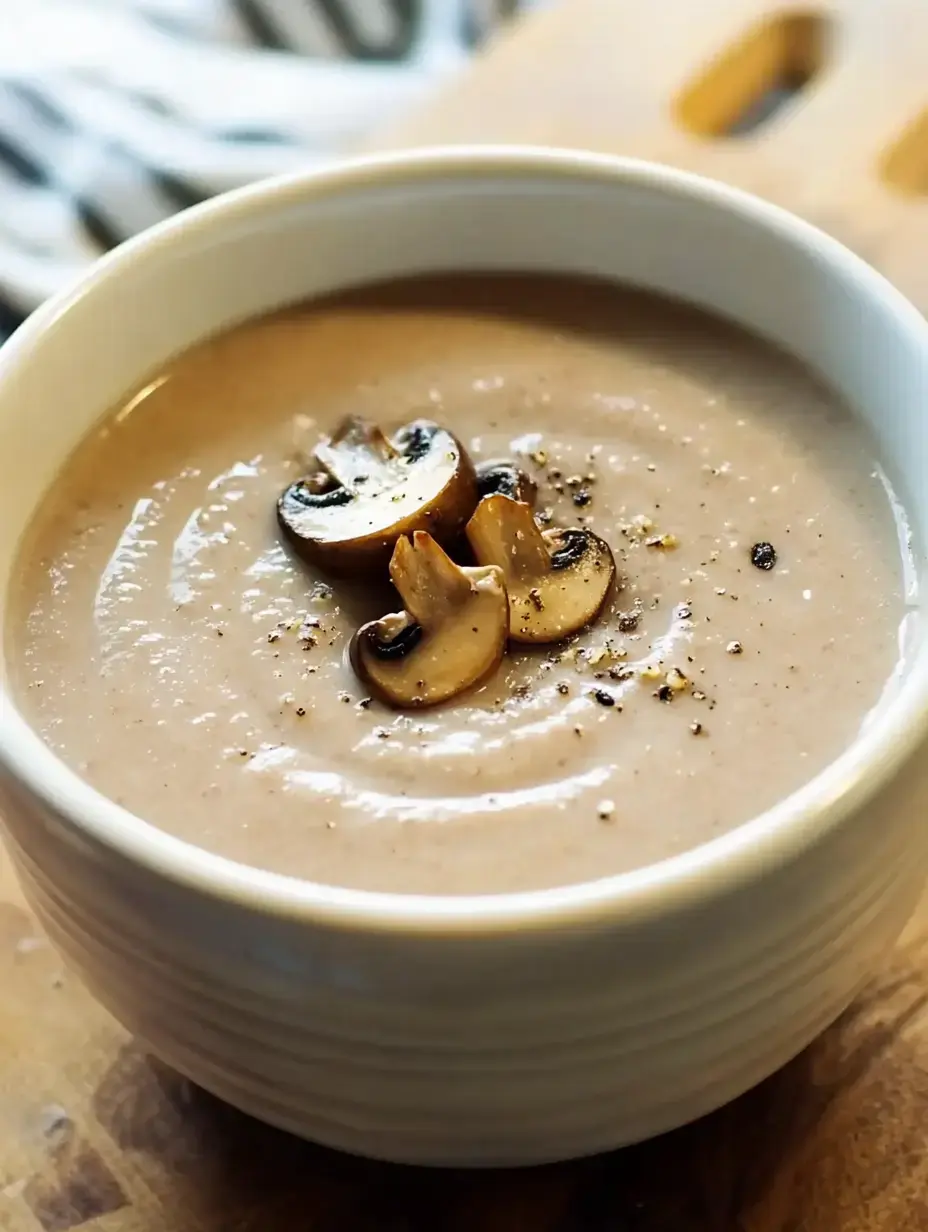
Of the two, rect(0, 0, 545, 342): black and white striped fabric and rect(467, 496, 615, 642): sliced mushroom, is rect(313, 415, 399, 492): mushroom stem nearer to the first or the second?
rect(467, 496, 615, 642): sliced mushroom

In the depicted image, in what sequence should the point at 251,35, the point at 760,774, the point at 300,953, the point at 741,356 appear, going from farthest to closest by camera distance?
the point at 251,35
the point at 741,356
the point at 760,774
the point at 300,953

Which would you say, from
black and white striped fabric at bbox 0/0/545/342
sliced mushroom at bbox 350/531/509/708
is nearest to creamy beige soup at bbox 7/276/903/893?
sliced mushroom at bbox 350/531/509/708

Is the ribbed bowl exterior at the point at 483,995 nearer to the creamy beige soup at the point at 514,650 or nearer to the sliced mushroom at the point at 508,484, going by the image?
the creamy beige soup at the point at 514,650

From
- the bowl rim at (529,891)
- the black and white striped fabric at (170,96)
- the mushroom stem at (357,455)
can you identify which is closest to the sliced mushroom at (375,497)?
the mushroom stem at (357,455)

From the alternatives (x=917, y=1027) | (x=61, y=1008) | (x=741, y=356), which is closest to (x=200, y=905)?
(x=61, y=1008)

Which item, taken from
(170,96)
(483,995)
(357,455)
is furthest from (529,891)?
(170,96)

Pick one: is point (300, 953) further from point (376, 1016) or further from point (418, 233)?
point (418, 233)

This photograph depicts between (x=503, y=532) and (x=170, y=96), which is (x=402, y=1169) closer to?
(x=503, y=532)
